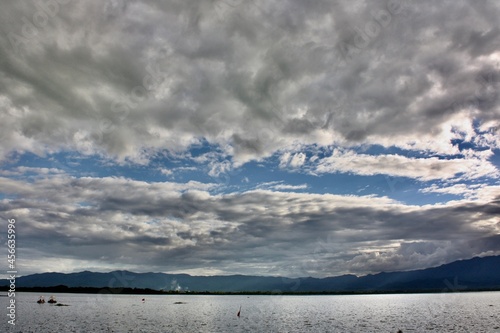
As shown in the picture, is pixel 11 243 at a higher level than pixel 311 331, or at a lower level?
higher

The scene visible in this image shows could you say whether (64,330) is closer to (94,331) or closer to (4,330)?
(94,331)

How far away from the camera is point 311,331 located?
314 feet

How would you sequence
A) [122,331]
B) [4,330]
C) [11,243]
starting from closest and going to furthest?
[11,243] < [4,330] < [122,331]

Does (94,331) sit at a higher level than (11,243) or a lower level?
lower

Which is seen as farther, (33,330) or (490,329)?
(490,329)

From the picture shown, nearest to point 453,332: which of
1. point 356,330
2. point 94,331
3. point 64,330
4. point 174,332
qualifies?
point 356,330

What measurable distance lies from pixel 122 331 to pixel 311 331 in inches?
1950

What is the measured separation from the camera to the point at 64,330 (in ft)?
294

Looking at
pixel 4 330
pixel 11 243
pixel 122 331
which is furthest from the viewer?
pixel 122 331

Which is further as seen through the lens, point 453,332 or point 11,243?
point 453,332

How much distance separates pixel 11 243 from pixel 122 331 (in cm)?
4853

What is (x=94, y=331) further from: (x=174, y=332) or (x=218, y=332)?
(x=218, y=332)

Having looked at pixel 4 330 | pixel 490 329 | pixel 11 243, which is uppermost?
pixel 11 243

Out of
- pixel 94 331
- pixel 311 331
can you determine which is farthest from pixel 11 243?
pixel 311 331
